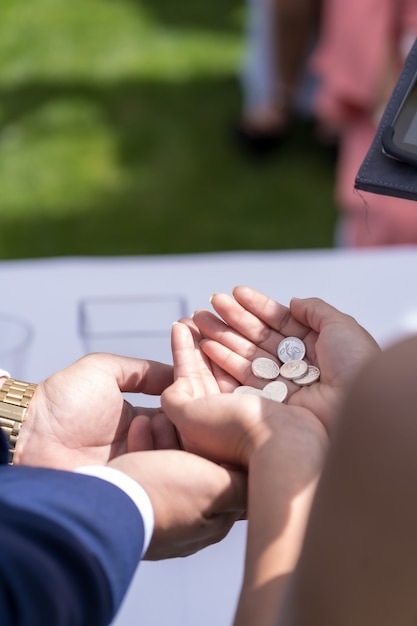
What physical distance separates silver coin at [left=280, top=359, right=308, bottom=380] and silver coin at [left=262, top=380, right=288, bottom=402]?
11 mm

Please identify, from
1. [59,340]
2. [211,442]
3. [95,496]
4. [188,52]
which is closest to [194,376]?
[211,442]

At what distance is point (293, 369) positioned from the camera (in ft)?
3.07

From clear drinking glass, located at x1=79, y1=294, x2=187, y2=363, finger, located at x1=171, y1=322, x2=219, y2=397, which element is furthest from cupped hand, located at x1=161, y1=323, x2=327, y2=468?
clear drinking glass, located at x1=79, y1=294, x2=187, y2=363

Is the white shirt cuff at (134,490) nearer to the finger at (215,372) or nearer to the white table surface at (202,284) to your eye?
the finger at (215,372)

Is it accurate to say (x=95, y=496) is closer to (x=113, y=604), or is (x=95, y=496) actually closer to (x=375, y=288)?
(x=113, y=604)

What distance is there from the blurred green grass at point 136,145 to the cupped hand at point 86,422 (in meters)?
1.40

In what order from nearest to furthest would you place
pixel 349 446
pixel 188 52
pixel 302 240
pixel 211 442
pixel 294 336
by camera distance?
pixel 349 446
pixel 211 442
pixel 294 336
pixel 302 240
pixel 188 52

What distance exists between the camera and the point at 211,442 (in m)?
0.85

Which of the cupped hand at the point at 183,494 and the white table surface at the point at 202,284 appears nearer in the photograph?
the cupped hand at the point at 183,494

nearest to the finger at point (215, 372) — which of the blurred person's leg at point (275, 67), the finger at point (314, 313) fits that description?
the finger at point (314, 313)

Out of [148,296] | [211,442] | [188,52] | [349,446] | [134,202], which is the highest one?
[349,446]

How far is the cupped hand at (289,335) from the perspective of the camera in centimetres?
89

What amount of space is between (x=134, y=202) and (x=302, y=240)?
52 cm

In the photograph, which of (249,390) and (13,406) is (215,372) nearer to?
(249,390)
